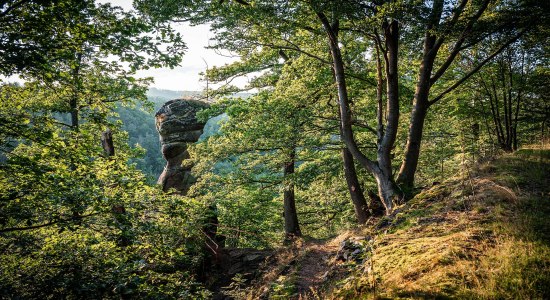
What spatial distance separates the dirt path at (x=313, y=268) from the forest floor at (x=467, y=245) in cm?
27

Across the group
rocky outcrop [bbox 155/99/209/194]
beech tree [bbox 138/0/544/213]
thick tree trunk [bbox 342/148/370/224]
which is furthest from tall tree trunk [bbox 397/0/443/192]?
rocky outcrop [bbox 155/99/209/194]

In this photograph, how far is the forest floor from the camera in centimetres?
286

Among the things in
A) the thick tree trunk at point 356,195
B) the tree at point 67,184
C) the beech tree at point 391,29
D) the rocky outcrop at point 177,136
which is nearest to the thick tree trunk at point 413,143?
the beech tree at point 391,29

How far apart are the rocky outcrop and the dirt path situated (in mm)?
10695

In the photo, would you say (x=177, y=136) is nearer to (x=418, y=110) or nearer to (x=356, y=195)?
(x=356, y=195)

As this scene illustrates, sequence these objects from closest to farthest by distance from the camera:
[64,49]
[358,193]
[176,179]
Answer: [64,49] < [358,193] < [176,179]

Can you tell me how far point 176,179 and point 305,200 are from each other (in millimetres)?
8490

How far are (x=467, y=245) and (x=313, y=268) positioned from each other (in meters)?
5.04

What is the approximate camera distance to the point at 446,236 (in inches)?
157

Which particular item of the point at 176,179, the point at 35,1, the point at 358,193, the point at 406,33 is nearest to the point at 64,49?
the point at 35,1

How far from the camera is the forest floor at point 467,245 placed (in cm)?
286

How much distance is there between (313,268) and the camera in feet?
26.2

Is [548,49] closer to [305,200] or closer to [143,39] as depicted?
[143,39]

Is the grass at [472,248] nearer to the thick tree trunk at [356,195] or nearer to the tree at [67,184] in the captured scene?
the tree at [67,184]
